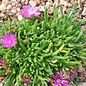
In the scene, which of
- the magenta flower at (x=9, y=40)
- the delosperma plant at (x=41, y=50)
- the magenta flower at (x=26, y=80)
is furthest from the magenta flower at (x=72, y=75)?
the magenta flower at (x=9, y=40)

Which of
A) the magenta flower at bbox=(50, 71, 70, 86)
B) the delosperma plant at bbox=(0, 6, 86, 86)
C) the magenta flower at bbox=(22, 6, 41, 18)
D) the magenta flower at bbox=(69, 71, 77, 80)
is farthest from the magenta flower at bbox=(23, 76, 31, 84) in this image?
the magenta flower at bbox=(22, 6, 41, 18)

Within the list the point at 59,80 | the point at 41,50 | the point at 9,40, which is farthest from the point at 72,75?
the point at 9,40

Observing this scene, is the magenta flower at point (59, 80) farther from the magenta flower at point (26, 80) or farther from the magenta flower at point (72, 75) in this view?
the magenta flower at point (26, 80)

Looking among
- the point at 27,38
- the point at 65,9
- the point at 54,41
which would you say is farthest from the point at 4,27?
the point at 65,9

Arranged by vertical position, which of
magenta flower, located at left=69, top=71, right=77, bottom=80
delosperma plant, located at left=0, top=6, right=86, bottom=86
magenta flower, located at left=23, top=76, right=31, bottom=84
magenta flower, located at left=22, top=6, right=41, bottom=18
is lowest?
magenta flower, located at left=69, top=71, right=77, bottom=80

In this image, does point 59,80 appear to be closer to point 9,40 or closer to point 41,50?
point 41,50

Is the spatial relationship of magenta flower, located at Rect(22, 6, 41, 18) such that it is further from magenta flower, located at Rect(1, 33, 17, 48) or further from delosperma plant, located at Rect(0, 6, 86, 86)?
magenta flower, located at Rect(1, 33, 17, 48)

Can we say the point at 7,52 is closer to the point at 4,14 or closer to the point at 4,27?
the point at 4,27

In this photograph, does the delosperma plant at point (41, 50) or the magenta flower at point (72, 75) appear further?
the magenta flower at point (72, 75)

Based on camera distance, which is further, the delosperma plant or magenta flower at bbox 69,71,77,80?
magenta flower at bbox 69,71,77,80

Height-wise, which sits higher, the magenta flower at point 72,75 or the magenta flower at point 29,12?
the magenta flower at point 29,12
